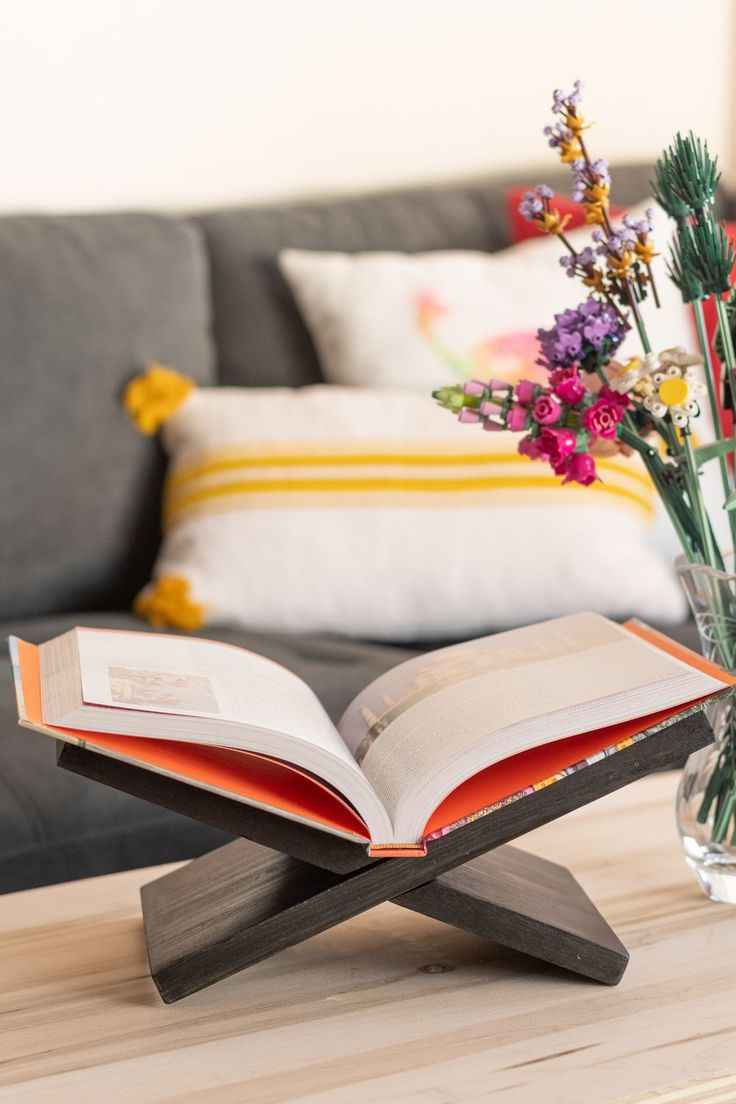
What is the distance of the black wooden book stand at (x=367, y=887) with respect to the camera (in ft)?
2.13

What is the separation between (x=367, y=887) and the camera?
67 cm

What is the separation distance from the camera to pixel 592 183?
742 mm

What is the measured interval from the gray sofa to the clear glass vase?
730mm

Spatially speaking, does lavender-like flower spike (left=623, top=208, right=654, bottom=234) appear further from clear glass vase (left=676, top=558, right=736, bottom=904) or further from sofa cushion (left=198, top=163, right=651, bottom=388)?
sofa cushion (left=198, top=163, right=651, bottom=388)

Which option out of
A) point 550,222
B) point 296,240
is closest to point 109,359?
point 296,240

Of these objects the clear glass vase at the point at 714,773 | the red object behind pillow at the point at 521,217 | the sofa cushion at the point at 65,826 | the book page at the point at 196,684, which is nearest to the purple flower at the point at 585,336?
the clear glass vase at the point at 714,773

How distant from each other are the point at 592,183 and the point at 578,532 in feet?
2.96

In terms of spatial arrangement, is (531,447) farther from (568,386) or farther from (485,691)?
(485,691)

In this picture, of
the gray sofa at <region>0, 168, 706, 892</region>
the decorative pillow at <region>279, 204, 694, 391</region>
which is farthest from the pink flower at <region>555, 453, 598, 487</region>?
the decorative pillow at <region>279, 204, 694, 391</region>

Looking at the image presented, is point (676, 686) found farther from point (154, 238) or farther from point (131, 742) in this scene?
point (154, 238)

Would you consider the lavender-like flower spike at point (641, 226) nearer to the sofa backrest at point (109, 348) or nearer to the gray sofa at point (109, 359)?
the gray sofa at point (109, 359)

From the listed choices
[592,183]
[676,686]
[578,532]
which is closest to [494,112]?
[578,532]

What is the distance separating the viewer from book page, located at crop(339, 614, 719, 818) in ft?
2.21

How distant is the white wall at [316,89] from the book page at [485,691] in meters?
1.46
